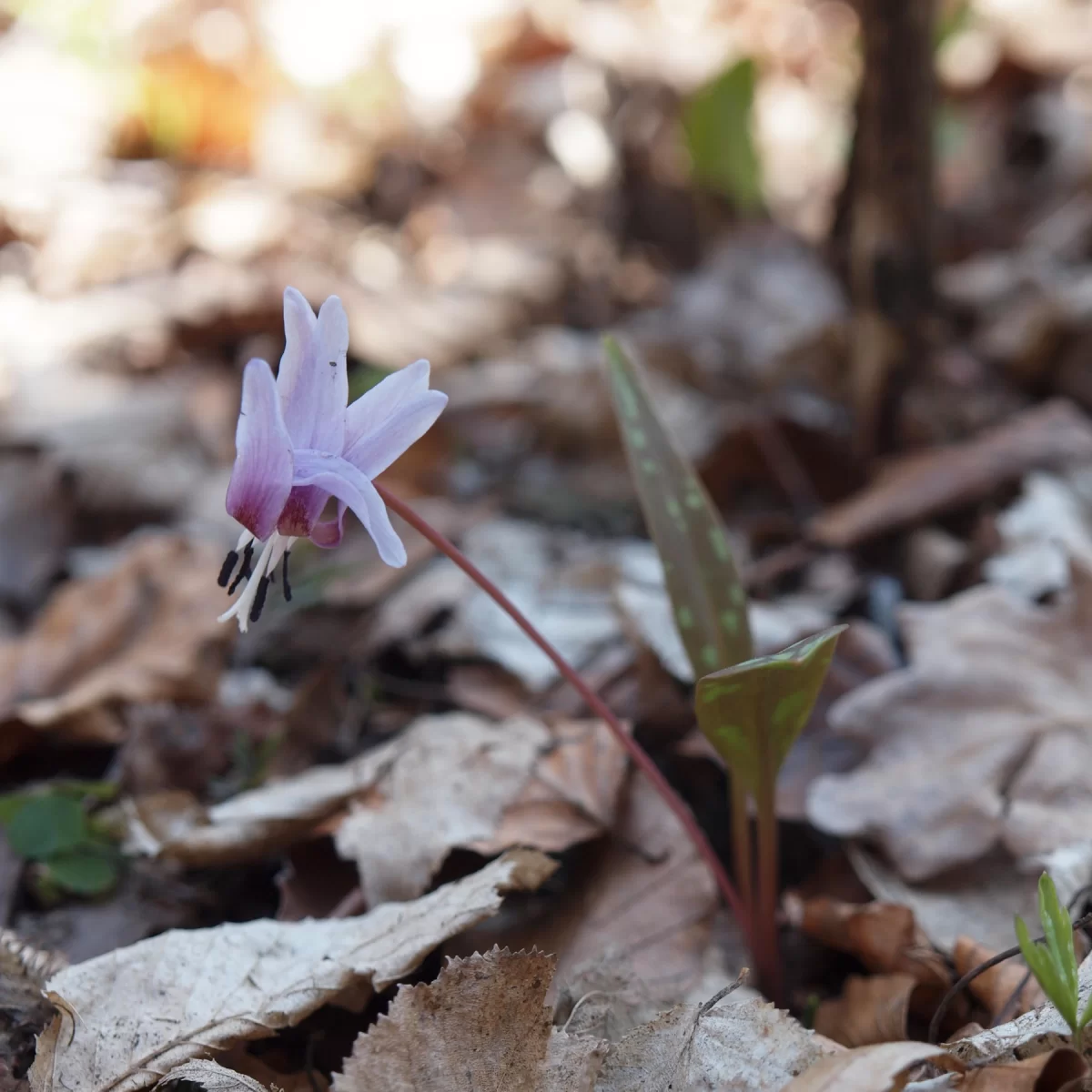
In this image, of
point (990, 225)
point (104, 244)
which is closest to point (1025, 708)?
point (990, 225)

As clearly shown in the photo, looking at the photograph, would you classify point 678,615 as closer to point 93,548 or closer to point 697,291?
point 93,548

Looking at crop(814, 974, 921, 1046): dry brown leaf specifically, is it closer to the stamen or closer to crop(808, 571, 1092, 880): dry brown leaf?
crop(808, 571, 1092, 880): dry brown leaf

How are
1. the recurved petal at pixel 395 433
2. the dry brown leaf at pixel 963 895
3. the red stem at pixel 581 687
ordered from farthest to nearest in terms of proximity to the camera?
the dry brown leaf at pixel 963 895
the red stem at pixel 581 687
the recurved petal at pixel 395 433

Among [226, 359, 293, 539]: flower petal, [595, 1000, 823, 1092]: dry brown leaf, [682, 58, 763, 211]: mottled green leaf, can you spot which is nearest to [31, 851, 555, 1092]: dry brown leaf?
[595, 1000, 823, 1092]: dry brown leaf

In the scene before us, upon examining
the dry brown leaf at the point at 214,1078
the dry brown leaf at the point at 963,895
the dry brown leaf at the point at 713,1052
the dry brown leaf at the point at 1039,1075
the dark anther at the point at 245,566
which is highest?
the dark anther at the point at 245,566

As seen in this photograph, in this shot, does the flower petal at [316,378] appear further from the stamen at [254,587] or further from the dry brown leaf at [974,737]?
the dry brown leaf at [974,737]

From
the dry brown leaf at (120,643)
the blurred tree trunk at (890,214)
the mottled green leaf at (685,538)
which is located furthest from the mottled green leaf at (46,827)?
the blurred tree trunk at (890,214)

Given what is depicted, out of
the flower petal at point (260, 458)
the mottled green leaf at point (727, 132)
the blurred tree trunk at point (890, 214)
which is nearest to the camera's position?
the flower petal at point (260, 458)
